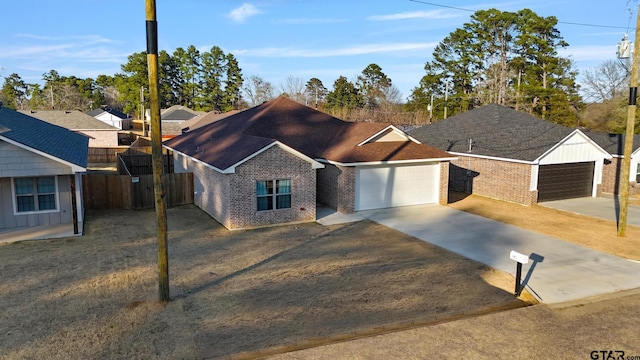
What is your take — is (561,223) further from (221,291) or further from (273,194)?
(221,291)

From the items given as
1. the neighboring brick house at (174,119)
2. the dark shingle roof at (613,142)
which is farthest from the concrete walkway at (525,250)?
the neighboring brick house at (174,119)

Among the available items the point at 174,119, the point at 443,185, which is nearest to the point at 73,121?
the point at 174,119

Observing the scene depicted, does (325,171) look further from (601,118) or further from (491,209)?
(601,118)

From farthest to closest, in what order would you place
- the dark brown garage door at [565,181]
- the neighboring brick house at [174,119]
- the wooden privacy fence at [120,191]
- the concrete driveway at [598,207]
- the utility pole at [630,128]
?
1. the neighboring brick house at [174,119]
2. the dark brown garage door at [565,181]
3. the wooden privacy fence at [120,191]
4. the concrete driveway at [598,207]
5. the utility pole at [630,128]

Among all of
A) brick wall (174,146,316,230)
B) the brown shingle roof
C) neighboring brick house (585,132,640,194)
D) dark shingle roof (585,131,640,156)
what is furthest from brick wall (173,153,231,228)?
dark shingle roof (585,131,640,156)

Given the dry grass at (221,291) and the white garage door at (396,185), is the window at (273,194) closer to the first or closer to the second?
the dry grass at (221,291)
